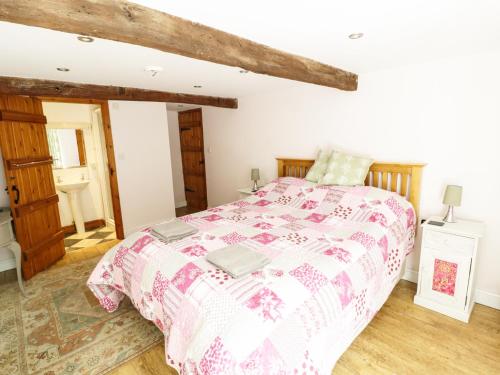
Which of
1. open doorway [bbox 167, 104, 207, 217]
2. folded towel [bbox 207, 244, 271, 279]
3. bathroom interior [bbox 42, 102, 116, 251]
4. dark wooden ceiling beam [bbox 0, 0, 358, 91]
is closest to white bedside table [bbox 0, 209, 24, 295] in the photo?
bathroom interior [bbox 42, 102, 116, 251]

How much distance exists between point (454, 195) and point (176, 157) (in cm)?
482

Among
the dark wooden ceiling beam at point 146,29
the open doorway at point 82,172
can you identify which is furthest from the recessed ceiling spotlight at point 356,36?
the open doorway at point 82,172

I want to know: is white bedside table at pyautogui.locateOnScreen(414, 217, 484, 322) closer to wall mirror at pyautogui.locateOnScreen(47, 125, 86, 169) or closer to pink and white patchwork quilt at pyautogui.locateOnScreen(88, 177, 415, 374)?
pink and white patchwork quilt at pyautogui.locateOnScreen(88, 177, 415, 374)

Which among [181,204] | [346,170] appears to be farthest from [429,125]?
[181,204]

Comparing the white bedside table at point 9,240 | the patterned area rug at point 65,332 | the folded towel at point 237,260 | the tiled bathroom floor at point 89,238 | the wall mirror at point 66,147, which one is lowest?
the patterned area rug at point 65,332

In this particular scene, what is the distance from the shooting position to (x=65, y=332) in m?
2.11

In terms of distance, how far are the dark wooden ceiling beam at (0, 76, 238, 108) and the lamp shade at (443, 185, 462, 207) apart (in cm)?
317

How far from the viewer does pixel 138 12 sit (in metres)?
1.28

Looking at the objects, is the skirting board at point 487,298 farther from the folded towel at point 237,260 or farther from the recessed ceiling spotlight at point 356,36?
the recessed ceiling spotlight at point 356,36

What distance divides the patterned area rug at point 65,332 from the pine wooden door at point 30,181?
18.2 inches

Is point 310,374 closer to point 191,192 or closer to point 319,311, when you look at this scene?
point 319,311

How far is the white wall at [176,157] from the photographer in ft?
18.5

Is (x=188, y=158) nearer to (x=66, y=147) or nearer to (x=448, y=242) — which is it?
(x=66, y=147)

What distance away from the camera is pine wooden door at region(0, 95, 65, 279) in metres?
2.72
